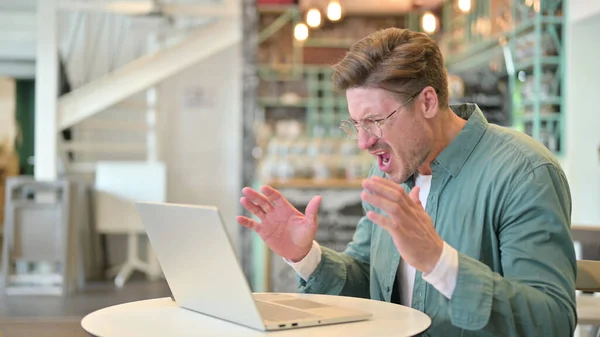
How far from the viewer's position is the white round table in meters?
1.60

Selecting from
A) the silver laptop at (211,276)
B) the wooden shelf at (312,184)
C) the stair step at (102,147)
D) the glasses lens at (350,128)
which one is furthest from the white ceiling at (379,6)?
the silver laptop at (211,276)

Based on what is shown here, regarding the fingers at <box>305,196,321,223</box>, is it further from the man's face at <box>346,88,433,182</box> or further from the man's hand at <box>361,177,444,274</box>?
the man's hand at <box>361,177,444,274</box>

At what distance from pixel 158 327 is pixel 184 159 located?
8109 millimetres

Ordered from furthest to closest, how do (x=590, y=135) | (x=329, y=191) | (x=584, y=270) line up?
(x=329, y=191) → (x=590, y=135) → (x=584, y=270)

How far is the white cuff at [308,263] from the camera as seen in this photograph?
2.16 metres

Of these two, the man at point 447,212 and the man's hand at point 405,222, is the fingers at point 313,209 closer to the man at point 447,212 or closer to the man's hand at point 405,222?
the man at point 447,212

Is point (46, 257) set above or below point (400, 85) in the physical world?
below

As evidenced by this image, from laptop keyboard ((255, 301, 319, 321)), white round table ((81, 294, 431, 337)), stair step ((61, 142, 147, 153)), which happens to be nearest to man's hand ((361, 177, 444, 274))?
white round table ((81, 294, 431, 337))

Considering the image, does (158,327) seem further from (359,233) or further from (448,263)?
(359,233)

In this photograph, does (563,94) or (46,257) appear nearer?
(563,94)

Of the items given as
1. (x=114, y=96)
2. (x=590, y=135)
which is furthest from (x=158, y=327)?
(x=114, y=96)

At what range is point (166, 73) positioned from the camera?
8742mm

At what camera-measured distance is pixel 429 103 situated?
2016mm

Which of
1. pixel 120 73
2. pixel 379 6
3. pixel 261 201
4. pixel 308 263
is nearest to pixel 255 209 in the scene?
pixel 261 201
